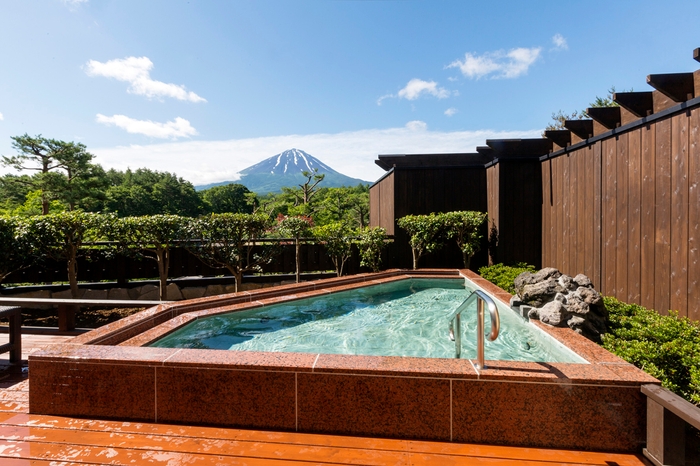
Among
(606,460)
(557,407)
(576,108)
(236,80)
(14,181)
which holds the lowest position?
(606,460)

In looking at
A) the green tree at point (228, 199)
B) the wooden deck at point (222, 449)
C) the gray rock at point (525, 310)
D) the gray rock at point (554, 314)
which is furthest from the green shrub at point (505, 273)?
the green tree at point (228, 199)

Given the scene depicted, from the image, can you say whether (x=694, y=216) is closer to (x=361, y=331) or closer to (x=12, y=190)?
(x=361, y=331)

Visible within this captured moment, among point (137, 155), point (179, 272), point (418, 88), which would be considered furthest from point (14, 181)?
point (137, 155)

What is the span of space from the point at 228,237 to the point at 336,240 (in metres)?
2.32

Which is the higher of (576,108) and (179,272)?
(576,108)

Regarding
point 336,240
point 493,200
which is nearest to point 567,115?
point 493,200

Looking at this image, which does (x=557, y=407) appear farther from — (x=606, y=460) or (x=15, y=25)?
(x=15, y=25)

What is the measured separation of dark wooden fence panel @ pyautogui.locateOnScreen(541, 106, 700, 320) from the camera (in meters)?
3.41

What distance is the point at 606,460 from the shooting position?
1.83m

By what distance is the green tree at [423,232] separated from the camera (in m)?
7.51

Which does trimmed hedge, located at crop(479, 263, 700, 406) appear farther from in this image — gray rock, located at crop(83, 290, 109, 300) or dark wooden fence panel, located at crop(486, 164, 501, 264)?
gray rock, located at crop(83, 290, 109, 300)

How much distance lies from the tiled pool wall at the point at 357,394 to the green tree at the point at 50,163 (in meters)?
22.7

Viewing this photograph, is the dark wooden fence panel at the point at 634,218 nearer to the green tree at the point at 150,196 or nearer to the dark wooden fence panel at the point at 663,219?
the dark wooden fence panel at the point at 663,219

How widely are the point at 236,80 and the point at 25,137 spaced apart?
17.4 m
